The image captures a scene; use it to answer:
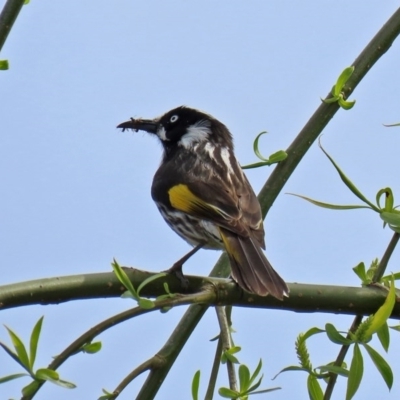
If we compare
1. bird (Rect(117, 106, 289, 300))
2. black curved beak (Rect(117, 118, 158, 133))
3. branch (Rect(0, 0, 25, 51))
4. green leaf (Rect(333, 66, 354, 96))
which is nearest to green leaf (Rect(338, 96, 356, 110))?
green leaf (Rect(333, 66, 354, 96))

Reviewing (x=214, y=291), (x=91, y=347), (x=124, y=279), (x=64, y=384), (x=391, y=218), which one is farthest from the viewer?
(x=214, y=291)

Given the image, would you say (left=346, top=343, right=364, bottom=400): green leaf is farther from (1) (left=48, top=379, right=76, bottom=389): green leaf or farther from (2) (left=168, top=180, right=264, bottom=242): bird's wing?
(2) (left=168, top=180, right=264, bottom=242): bird's wing

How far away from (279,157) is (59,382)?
1727 mm

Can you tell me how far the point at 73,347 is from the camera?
243cm

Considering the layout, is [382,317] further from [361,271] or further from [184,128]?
[184,128]

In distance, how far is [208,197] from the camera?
487 cm

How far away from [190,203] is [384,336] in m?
2.23

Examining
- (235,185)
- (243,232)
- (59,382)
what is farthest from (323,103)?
(59,382)

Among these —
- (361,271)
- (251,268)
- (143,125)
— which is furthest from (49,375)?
(143,125)

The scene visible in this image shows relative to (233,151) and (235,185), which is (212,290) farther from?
(233,151)

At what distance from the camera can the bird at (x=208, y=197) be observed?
435 centimetres

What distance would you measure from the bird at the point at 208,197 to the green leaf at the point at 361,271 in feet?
1.43

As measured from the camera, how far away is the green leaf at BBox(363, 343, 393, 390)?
252 centimetres

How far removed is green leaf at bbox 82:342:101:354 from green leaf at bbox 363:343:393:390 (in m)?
0.71
